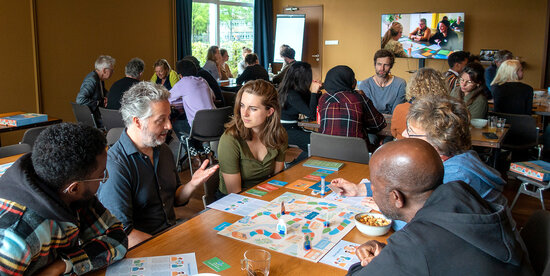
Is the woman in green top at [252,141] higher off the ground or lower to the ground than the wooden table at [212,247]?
higher

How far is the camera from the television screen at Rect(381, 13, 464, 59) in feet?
28.9

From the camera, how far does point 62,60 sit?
6832 mm

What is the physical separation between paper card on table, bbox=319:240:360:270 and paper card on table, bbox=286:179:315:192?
67cm

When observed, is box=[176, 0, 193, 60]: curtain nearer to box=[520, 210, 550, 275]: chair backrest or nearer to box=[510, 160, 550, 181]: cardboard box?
box=[510, 160, 550, 181]: cardboard box

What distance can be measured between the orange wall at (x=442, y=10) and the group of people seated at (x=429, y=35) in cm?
29

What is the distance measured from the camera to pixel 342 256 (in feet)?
5.59

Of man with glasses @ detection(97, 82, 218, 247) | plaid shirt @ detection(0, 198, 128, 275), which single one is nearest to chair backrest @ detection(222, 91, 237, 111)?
man with glasses @ detection(97, 82, 218, 247)

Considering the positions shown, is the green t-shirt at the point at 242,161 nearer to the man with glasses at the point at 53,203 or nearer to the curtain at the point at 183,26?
the man with glasses at the point at 53,203

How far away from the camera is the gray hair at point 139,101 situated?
222cm

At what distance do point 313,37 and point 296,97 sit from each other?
597 centimetres

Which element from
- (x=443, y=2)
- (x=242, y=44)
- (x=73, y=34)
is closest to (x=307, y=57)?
(x=242, y=44)

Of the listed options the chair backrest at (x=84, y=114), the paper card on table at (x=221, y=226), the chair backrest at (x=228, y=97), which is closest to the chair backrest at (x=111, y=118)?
the chair backrest at (x=84, y=114)

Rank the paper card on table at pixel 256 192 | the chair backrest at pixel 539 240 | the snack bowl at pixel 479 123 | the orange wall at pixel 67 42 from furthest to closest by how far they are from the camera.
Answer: the orange wall at pixel 67 42, the snack bowl at pixel 479 123, the paper card on table at pixel 256 192, the chair backrest at pixel 539 240

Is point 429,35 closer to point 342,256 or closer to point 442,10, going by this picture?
point 442,10
